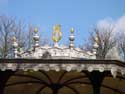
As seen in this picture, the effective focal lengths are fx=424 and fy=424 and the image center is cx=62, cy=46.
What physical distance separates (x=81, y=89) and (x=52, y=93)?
168 cm

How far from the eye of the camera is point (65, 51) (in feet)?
85.0

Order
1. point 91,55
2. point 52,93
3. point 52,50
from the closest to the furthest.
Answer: point 52,93, point 52,50, point 91,55

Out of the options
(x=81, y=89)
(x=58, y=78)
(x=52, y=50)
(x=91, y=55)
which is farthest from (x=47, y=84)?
(x=91, y=55)

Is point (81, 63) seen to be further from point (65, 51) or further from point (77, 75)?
point (65, 51)

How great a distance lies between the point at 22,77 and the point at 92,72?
13.9 ft

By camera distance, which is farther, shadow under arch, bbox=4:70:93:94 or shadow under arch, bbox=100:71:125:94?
shadow under arch, bbox=100:71:125:94

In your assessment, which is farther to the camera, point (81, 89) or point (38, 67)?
point (81, 89)

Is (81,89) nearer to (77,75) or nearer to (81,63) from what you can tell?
(77,75)

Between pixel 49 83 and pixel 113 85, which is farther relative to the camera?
Answer: pixel 113 85

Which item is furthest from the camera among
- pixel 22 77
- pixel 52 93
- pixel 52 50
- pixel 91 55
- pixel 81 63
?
pixel 91 55

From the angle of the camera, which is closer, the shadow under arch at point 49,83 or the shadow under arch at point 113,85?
the shadow under arch at point 49,83

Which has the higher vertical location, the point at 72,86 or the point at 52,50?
the point at 52,50

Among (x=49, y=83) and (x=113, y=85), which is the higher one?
(x=49, y=83)

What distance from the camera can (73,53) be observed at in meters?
26.2
